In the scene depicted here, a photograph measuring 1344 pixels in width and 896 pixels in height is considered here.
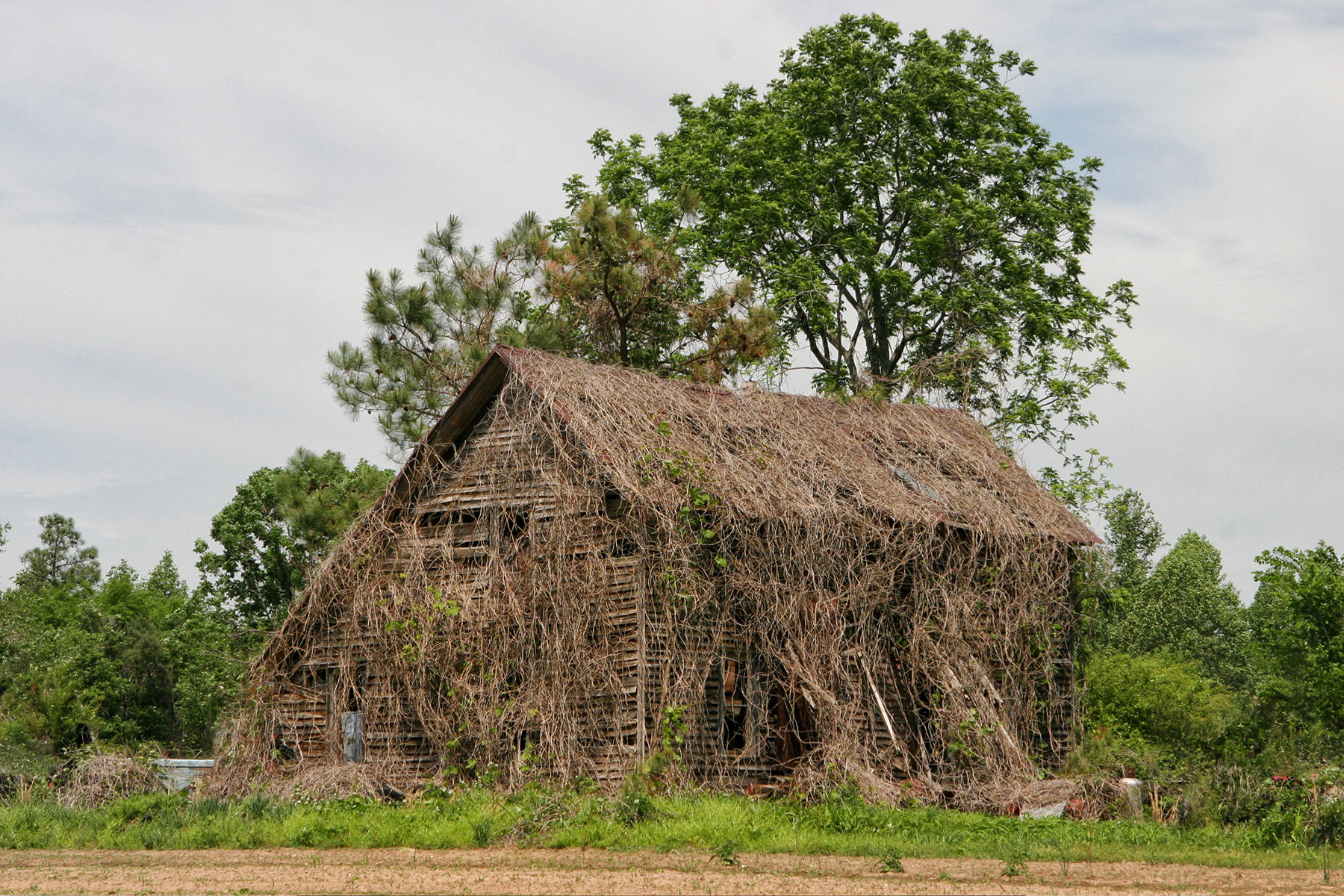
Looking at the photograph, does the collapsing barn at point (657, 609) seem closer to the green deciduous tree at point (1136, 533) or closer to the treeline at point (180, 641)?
the treeline at point (180, 641)

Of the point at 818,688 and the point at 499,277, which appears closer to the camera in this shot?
the point at 818,688

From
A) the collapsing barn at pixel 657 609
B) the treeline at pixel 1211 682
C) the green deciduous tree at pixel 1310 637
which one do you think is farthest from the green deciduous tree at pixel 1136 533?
the collapsing barn at pixel 657 609

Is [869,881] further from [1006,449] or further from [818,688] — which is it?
[1006,449]

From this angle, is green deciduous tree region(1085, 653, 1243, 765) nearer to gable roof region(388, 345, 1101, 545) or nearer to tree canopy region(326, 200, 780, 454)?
gable roof region(388, 345, 1101, 545)

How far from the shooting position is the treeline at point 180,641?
2691 cm

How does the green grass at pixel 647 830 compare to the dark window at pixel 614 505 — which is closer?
the green grass at pixel 647 830

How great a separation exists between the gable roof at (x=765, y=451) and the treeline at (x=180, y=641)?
7.66 meters

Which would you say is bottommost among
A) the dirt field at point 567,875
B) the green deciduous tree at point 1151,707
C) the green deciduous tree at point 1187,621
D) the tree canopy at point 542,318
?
the dirt field at point 567,875

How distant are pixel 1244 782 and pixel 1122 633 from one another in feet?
110

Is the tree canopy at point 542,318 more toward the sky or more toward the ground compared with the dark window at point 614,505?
more toward the sky

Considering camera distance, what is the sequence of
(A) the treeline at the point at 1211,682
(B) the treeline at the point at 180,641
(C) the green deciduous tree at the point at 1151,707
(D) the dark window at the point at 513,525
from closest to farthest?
1. (A) the treeline at the point at 1211,682
2. (D) the dark window at the point at 513,525
3. (C) the green deciduous tree at the point at 1151,707
4. (B) the treeline at the point at 180,641

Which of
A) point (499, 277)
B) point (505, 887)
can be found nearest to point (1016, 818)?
point (505, 887)

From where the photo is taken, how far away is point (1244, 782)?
14.8m

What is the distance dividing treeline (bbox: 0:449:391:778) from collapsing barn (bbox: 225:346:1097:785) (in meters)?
4.69
